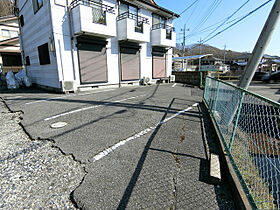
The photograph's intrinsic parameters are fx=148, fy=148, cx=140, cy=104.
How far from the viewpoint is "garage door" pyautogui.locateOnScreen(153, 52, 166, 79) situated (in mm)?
13940

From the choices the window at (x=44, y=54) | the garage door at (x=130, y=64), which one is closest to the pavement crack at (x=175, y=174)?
the garage door at (x=130, y=64)

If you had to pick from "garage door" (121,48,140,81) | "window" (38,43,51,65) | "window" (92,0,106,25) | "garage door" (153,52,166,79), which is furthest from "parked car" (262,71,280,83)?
"window" (38,43,51,65)

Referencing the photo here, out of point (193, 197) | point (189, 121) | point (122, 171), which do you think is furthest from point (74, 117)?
point (193, 197)

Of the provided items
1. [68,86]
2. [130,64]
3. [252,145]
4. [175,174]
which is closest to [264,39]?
[252,145]

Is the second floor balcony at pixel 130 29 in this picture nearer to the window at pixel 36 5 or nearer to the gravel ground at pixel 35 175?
the window at pixel 36 5

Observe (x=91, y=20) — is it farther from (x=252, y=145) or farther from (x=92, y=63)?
(x=252, y=145)

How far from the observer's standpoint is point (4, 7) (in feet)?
84.7

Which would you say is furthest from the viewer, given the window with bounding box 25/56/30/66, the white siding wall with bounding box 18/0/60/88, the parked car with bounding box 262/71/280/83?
the parked car with bounding box 262/71/280/83

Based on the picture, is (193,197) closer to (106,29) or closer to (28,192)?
(28,192)

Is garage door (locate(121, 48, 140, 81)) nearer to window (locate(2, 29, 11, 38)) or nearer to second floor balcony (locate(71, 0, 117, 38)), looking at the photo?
second floor balcony (locate(71, 0, 117, 38))

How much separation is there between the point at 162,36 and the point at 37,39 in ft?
30.7

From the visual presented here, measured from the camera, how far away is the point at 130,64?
11.8m

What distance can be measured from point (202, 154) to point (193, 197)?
108cm

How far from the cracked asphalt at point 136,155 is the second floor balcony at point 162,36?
984 centimetres
